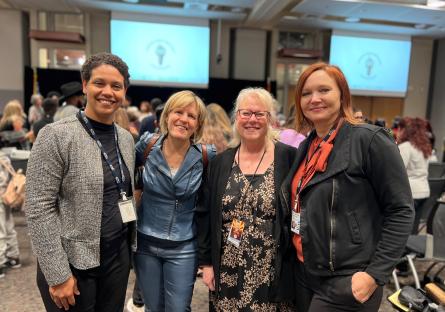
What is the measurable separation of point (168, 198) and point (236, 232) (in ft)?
1.18

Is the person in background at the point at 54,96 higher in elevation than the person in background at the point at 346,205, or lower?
higher

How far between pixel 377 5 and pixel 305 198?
735cm

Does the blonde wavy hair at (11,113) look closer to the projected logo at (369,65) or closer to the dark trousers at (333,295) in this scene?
the dark trousers at (333,295)

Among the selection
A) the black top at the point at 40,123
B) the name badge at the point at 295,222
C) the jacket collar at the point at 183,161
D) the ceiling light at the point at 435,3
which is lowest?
the name badge at the point at 295,222

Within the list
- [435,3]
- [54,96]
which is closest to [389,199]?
[54,96]

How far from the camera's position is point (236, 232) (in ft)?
5.48

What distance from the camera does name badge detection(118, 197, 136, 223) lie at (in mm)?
1478

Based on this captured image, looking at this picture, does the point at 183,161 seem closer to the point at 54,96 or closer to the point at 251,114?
the point at 251,114

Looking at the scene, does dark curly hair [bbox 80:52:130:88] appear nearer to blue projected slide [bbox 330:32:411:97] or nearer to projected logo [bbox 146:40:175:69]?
projected logo [bbox 146:40:175:69]

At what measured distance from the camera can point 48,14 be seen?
9.55 meters

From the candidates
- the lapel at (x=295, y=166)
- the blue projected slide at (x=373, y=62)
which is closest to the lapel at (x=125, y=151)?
the lapel at (x=295, y=166)

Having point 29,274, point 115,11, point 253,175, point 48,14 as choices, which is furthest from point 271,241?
point 48,14

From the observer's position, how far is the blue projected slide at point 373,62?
1011 cm

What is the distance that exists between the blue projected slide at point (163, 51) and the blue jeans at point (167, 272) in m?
7.87
